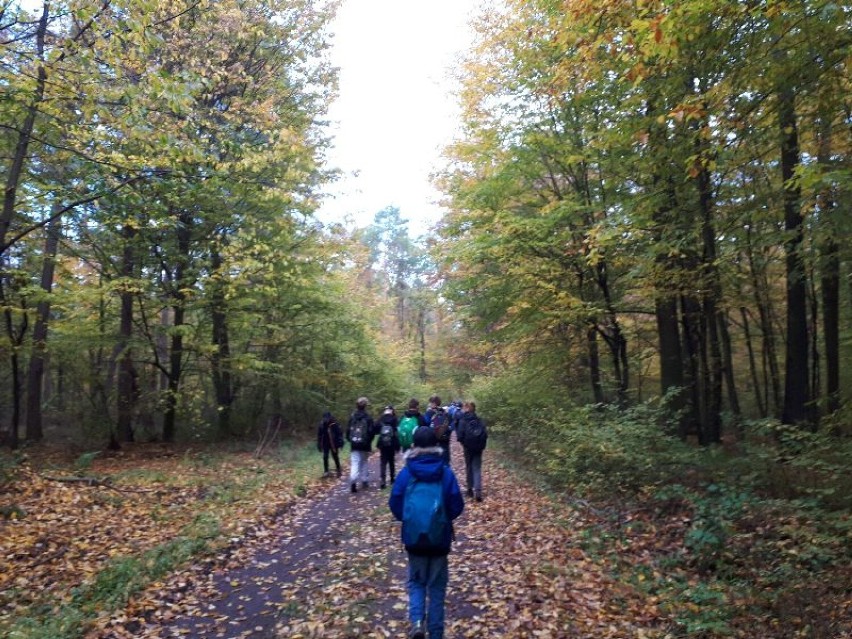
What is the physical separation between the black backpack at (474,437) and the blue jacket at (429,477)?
5390 mm

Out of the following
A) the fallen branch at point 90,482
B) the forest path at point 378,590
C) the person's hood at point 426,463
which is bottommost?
the forest path at point 378,590

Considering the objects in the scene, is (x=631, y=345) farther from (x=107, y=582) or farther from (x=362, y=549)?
(x=107, y=582)

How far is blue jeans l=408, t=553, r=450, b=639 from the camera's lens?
15.9 feet

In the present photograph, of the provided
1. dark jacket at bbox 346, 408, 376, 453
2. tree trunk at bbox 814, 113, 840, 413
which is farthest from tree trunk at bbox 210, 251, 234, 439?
tree trunk at bbox 814, 113, 840, 413

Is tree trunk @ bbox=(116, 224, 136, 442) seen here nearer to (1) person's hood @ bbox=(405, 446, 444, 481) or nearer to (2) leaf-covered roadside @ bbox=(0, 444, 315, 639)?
(2) leaf-covered roadside @ bbox=(0, 444, 315, 639)

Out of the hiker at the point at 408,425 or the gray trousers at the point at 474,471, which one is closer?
the gray trousers at the point at 474,471

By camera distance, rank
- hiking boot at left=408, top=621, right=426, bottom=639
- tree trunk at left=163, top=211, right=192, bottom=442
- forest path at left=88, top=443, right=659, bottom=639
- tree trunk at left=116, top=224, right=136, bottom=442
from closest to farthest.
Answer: hiking boot at left=408, top=621, right=426, bottom=639
forest path at left=88, top=443, right=659, bottom=639
tree trunk at left=116, top=224, right=136, bottom=442
tree trunk at left=163, top=211, right=192, bottom=442

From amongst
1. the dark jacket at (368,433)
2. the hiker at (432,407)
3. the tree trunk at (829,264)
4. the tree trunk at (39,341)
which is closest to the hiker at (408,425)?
the dark jacket at (368,433)

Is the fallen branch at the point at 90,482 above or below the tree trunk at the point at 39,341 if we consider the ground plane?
below

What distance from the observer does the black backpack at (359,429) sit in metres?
11.5

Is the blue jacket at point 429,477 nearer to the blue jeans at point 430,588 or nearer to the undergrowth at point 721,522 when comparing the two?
the blue jeans at point 430,588

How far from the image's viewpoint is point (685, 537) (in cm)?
677

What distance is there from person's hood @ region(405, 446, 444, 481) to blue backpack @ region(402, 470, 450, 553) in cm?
9

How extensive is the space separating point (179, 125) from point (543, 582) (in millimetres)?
8299
